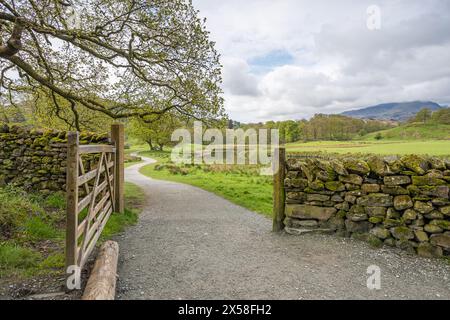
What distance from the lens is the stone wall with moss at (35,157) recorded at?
29.4 ft

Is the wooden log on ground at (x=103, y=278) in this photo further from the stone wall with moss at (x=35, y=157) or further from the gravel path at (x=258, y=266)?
the stone wall with moss at (x=35, y=157)

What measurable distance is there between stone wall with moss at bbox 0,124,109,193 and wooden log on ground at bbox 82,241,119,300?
5166mm

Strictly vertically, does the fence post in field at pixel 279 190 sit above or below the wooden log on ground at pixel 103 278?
above

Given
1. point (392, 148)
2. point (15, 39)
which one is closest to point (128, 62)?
point (15, 39)

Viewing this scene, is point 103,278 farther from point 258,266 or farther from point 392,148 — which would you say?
point 392,148

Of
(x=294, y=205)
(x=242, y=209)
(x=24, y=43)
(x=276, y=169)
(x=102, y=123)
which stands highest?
(x=24, y=43)

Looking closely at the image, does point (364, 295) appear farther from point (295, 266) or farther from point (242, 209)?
point (242, 209)

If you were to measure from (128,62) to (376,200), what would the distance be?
10.1 m

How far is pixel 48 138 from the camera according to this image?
9109 mm

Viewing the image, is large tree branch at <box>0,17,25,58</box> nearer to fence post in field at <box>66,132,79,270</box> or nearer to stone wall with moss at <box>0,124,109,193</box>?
stone wall with moss at <box>0,124,109,193</box>

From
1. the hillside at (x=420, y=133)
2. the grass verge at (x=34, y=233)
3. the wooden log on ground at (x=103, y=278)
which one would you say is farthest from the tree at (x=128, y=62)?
the hillside at (x=420, y=133)

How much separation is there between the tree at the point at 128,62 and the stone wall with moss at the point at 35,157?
187cm
